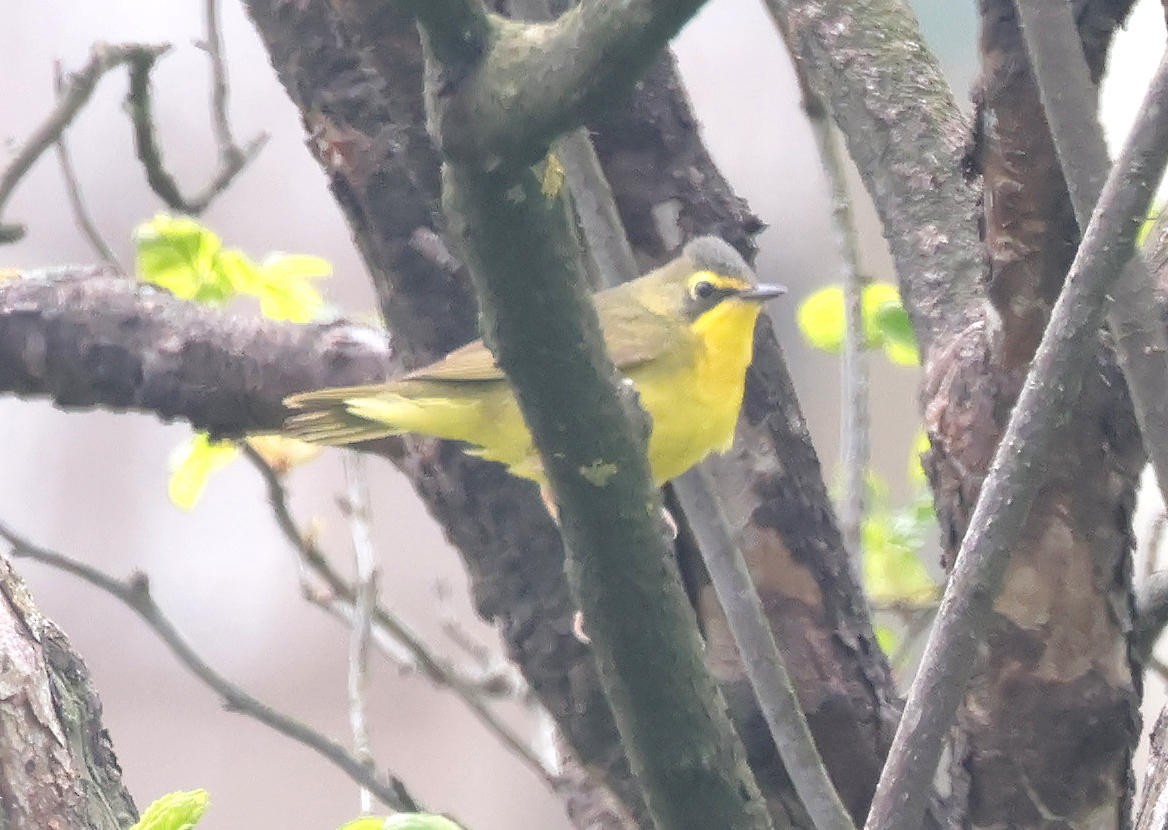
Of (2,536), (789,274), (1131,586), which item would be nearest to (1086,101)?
(1131,586)

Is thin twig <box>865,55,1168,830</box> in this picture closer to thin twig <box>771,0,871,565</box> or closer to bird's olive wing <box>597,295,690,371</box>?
thin twig <box>771,0,871,565</box>

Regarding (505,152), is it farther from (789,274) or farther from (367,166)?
(789,274)

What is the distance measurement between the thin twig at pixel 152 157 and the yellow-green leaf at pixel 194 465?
1.11 ft

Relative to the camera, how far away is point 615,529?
968mm

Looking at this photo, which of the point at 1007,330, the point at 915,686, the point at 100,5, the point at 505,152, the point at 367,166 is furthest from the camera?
the point at 100,5

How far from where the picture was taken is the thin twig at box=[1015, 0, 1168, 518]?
3.19ft

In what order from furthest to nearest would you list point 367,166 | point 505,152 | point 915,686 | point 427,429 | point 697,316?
point 697,316, point 427,429, point 367,166, point 915,686, point 505,152

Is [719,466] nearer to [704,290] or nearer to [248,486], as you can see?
[704,290]

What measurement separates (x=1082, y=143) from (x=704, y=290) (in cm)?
117

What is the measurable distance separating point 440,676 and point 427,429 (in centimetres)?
37

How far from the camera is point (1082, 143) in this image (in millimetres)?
985

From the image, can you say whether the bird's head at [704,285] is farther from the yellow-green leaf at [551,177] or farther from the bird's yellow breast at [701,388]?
the yellow-green leaf at [551,177]

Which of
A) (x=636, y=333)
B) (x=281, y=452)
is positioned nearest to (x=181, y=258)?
(x=281, y=452)

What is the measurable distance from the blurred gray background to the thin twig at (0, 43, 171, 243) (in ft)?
7.89
